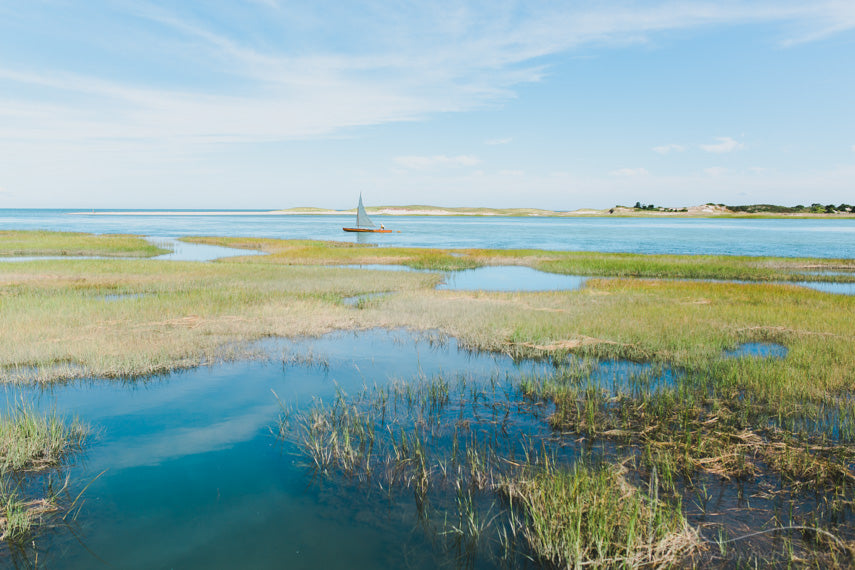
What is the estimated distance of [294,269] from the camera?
34.0 metres

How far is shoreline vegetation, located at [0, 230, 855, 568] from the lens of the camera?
21.2ft

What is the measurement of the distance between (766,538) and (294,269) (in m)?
31.2

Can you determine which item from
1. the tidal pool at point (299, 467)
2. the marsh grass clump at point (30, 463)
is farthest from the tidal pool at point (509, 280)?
the marsh grass clump at point (30, 463)

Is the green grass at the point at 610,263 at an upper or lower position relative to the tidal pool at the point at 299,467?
upper

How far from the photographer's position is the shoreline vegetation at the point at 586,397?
6465 mm

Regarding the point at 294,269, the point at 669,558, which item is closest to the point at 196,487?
the point at 669,558

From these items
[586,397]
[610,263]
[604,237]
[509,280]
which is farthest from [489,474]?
[604,237]

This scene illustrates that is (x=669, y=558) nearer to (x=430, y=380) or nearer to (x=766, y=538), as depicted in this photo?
(x=766, y=538)

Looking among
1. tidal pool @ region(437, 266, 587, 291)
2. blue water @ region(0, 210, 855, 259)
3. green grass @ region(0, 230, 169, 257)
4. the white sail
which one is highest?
the white sail

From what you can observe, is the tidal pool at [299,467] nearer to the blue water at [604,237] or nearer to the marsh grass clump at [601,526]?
the marsh grass clump at [601,526]

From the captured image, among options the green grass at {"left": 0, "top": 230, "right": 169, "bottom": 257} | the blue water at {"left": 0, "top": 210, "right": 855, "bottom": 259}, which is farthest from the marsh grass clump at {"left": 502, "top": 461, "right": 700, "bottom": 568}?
the blue water at {"left": 0, "top": 210, "right": 855, "bottom": 259}

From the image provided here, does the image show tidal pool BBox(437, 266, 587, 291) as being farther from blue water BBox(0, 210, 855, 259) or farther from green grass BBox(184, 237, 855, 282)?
blue water BBox(0, 210, 855, 259)

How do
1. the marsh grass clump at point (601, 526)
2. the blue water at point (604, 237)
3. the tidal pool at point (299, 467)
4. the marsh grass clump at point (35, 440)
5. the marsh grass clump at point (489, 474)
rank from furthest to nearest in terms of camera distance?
the blue water at point (604, 237)
the marsh grass clump at point (35, 440)
the tidal pool at point (299, 467)
the marsh grass clump at point (489, 474)
the marsh grass clump at point (601, 526)

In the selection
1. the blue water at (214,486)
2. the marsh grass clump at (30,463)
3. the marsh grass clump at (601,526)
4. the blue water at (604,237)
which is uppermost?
the blue water at (604,237)
